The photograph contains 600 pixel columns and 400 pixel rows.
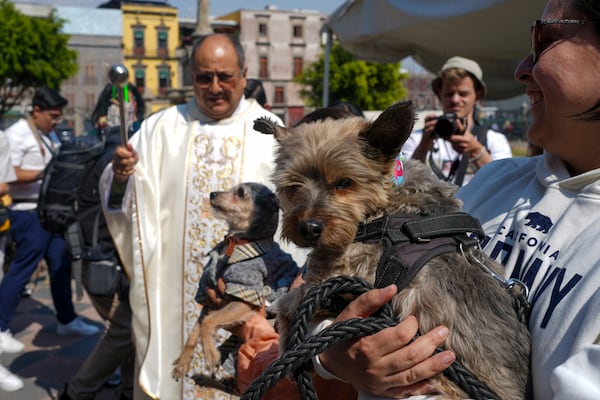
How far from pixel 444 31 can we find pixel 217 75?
2.22 m

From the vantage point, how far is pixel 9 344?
266 inches

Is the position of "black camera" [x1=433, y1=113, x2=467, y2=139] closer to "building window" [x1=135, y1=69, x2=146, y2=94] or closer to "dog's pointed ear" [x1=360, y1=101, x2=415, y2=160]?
"dog's pointed ear" [x1=360, y1=101, x2=415, y2=160]

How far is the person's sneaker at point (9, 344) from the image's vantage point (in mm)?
6702

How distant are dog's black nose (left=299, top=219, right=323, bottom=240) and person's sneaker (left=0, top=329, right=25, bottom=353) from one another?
5952 mm

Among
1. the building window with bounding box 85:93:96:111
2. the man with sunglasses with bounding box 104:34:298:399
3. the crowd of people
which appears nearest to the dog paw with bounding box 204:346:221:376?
the crowd of people

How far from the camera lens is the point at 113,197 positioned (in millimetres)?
4242

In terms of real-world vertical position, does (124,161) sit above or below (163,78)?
below

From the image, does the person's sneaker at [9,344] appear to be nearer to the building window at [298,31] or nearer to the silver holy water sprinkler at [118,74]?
the silver holy water sprinkler at [118,74]

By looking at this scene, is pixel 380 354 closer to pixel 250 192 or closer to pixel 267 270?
pixel 267 270

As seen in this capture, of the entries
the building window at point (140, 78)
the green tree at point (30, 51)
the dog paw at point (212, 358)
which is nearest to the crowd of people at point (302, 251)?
the dog paw at point (212, 358)

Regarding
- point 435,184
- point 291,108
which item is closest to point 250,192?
point 435,184

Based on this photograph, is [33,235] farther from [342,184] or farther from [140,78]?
[140,78]

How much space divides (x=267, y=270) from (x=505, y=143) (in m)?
2.68

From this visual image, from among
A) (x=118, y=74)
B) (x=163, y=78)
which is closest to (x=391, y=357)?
(x=118, y=74)
